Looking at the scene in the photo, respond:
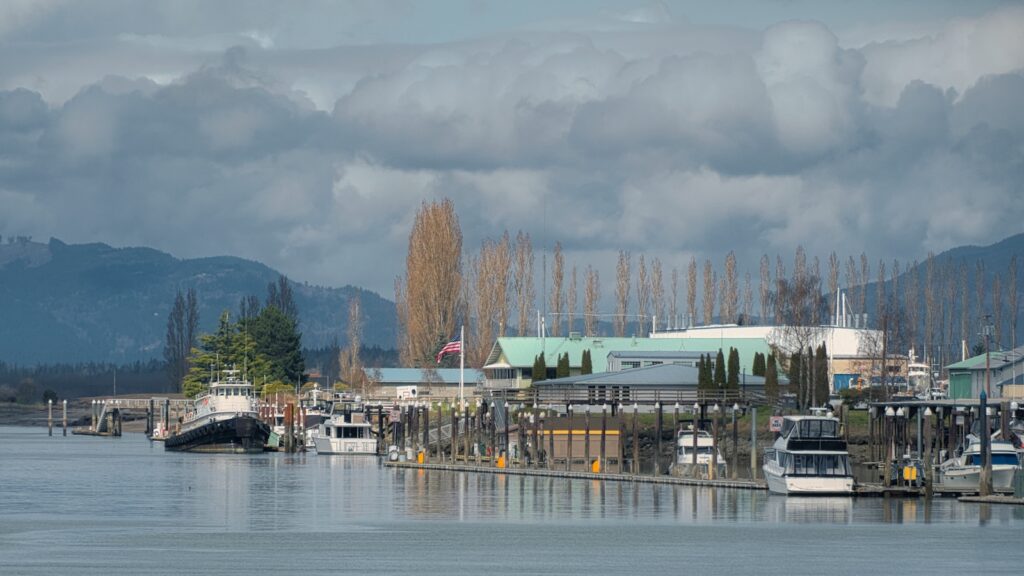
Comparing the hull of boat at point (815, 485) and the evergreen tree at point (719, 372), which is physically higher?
the evergreen tree at point (719, 372)

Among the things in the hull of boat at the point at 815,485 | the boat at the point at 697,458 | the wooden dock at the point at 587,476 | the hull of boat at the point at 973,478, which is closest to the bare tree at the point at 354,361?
the wooden dock at the point at 587,476

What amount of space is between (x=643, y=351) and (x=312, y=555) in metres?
86.4

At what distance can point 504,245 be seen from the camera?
558 feet

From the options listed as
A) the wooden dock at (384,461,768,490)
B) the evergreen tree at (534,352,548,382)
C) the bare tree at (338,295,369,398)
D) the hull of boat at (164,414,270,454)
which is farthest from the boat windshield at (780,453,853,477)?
the bare tree at (338,295,369,398)

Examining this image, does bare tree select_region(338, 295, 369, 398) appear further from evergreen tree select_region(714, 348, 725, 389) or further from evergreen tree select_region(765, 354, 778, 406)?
evergreen tree select_region(714, 348, 725, 389)

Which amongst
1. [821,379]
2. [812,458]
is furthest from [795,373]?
[812,458]

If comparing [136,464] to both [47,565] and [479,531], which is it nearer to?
[479,531]

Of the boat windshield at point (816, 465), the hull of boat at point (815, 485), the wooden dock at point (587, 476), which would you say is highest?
the boat windshield at point (816, 465)

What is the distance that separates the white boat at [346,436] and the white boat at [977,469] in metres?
60.1

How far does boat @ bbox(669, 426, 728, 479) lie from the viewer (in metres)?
93.0

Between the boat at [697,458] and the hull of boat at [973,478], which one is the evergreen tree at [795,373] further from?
the hull of boat at [973,478]

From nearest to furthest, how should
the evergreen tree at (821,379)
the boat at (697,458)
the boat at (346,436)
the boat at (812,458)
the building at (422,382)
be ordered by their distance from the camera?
the boat at (812,458) < the boat at (697,458) < the evergreen tree at (821,379) < the boat at (346,436) < the building at (422,382)

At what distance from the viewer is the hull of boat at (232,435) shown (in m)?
142

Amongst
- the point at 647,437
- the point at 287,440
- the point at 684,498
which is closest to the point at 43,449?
the point at 287,440
